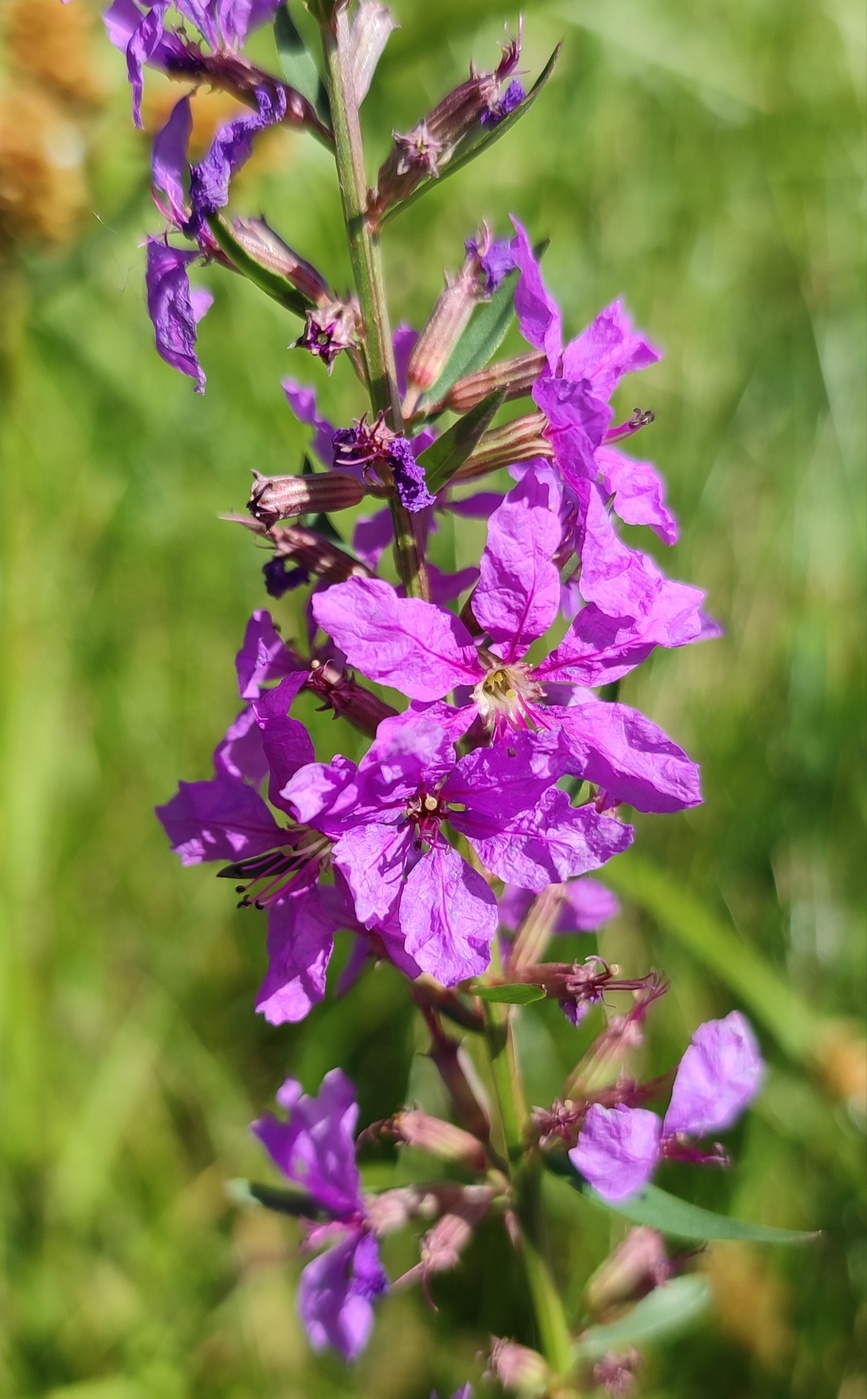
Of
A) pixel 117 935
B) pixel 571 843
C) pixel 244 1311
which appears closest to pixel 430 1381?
pixel 244 1311

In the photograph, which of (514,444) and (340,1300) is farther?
(340,1300)

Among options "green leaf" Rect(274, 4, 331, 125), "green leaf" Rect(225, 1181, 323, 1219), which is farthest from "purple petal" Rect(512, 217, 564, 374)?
"green leaf" Rect(225, 1181, 323, 1219)

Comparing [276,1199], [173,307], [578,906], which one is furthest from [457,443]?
[276,1199]

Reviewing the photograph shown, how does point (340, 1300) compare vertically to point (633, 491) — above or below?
below

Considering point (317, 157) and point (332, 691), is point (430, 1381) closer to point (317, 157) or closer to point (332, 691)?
point (332, 691)

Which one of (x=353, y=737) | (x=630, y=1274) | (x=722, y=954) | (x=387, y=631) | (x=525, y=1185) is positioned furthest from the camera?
(x=353, y=737)

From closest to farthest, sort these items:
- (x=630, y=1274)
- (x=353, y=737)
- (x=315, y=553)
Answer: (x=315, y=553) < (x=630, y=1274) < (x=353, y=737)

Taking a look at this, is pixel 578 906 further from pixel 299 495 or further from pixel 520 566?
pixel 299 495

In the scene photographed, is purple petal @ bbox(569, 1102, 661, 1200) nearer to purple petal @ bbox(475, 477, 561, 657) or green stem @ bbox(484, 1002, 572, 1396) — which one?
green stem @ bbox(484, 1002, 572, 1396)
